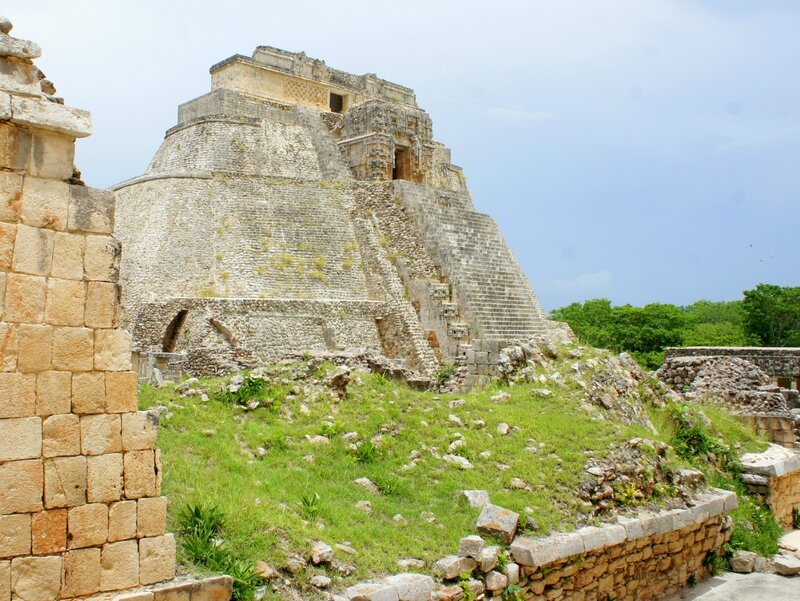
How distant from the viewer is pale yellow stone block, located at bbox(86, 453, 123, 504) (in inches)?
167

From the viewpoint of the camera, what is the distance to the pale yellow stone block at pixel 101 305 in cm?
432

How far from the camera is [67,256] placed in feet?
14.0

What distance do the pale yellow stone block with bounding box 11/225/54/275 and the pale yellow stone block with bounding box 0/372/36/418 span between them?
545 millimetres

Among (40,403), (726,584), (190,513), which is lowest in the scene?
(726,584)

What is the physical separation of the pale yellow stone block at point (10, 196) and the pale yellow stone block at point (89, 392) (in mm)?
897

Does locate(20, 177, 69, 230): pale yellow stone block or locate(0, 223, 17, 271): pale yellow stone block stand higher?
locate(20, 177, 69, 230): pale yellow stone block

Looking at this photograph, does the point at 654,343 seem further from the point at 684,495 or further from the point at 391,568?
the point at 391,568

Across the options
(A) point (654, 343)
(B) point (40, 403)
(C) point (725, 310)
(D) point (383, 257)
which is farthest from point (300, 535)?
(C) point (725, 310)

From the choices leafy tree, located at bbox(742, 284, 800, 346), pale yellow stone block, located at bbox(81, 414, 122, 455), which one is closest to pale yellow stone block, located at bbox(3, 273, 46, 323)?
pale yellow stone block, located at bbox(81, 414, 122, 455)

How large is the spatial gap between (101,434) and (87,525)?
475mm

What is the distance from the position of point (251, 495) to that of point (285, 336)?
36.0ft

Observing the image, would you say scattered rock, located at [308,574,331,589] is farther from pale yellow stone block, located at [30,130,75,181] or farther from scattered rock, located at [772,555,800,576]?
scattered rock, located at [772,555,800,576]

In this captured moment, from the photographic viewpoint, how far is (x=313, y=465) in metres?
6.77

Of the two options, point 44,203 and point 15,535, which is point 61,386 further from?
point 44,203
